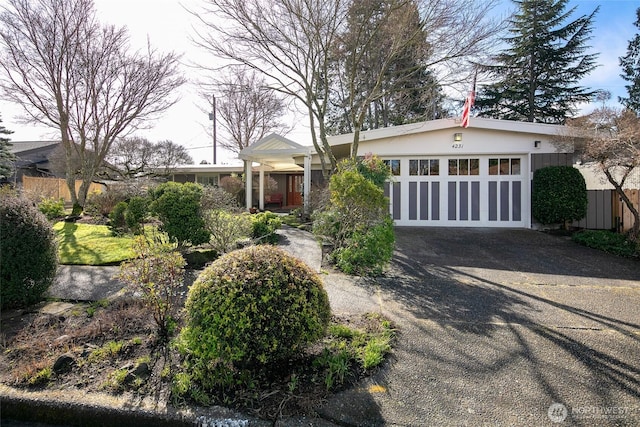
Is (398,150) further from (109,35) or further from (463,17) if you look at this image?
(109,35)

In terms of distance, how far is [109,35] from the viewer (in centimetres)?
1341

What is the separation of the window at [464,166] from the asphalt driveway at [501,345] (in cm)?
498

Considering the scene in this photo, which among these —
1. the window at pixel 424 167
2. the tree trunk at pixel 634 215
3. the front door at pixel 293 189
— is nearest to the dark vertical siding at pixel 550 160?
Result: the tree trunk at pixel 634 215

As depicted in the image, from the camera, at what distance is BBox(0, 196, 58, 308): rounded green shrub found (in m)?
Result: 3.93

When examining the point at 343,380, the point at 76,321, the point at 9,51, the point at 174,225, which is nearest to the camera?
the point at 343,380

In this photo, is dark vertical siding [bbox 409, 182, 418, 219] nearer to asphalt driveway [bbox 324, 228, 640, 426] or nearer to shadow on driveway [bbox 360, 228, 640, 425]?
shadow on driveway [bbox 360, 228, 640, 425]

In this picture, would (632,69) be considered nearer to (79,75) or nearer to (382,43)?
(382,43)

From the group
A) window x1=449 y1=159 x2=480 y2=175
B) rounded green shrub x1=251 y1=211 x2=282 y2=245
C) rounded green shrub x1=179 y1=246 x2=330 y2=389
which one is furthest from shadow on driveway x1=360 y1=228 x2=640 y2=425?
window x1=449 y1=159 x2=480 y2=175

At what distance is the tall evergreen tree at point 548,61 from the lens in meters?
21.8

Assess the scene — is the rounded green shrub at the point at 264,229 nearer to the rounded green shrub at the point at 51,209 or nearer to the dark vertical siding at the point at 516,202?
the dark vertical siding at the point at 516,202

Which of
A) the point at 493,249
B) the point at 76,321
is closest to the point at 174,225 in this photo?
the point at 76,321

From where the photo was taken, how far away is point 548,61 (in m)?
22.3

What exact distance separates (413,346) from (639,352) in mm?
2062

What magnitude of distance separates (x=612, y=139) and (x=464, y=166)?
3900mm
